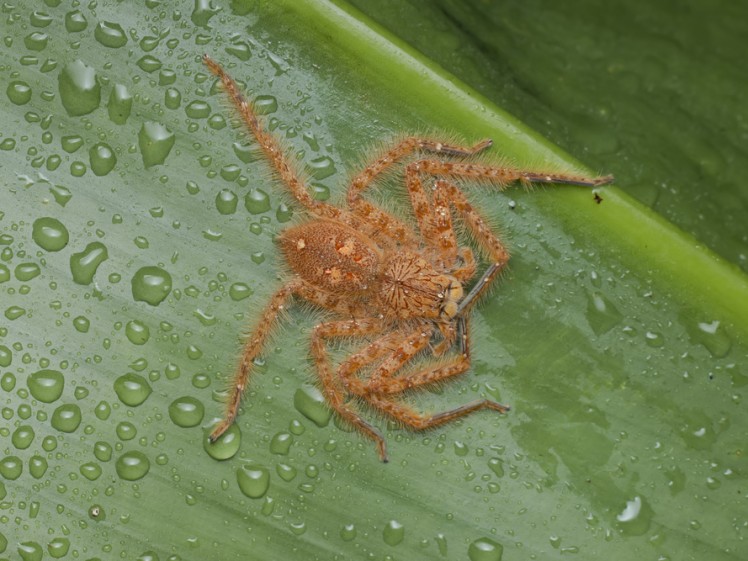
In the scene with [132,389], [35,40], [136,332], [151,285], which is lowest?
[132,389]

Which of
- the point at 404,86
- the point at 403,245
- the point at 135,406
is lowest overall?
the point at 135,406

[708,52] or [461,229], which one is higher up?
[708,52]

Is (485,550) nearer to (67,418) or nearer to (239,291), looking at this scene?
(239,291)

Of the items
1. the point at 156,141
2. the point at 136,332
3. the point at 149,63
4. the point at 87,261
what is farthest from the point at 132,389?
the point at 149,63

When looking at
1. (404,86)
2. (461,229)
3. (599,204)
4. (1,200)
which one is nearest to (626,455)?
(599,204)

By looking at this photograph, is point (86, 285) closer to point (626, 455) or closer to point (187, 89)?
point (187, 89)

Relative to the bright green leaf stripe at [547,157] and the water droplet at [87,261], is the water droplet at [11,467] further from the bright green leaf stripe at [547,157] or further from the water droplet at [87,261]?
the bright green leaf stripe at [547,157]
